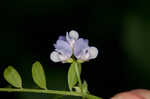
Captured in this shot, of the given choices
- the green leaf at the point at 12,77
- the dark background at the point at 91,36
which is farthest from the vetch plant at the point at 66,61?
the dark background at the point at 91,36

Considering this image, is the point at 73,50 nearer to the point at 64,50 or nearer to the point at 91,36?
the point at 64,50

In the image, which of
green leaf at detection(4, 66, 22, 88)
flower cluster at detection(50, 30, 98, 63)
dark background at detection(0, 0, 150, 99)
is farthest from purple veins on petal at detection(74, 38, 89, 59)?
dark background at detection(0, 0, 150, 99)

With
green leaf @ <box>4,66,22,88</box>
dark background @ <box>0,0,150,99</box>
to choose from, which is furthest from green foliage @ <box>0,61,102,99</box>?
dark background @ <box>0,0,150,99</box>

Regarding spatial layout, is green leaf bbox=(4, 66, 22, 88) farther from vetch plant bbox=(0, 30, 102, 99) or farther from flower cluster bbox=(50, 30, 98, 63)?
flower cluster bbox=(50, 30, 98, 63)

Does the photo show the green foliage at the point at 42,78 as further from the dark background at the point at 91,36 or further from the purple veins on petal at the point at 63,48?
the dark background at the point at 91,36

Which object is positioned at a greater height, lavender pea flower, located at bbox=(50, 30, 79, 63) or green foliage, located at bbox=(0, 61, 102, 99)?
lavender pea flower, located at bbox=(50, 30, 79, 63)

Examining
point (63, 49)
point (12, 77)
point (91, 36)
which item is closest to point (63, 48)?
point (63, 49)

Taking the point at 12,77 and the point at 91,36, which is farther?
the point at 91,36

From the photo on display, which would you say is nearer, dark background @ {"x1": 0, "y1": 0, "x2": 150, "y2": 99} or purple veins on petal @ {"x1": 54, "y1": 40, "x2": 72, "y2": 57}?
purple veins on petal @ {"x1": 54, "y1": 40, "x2": 72, "y2": 57}

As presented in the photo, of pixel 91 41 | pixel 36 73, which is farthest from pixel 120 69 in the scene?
pixel 36 73

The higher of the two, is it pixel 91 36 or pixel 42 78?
pixel 91 36
